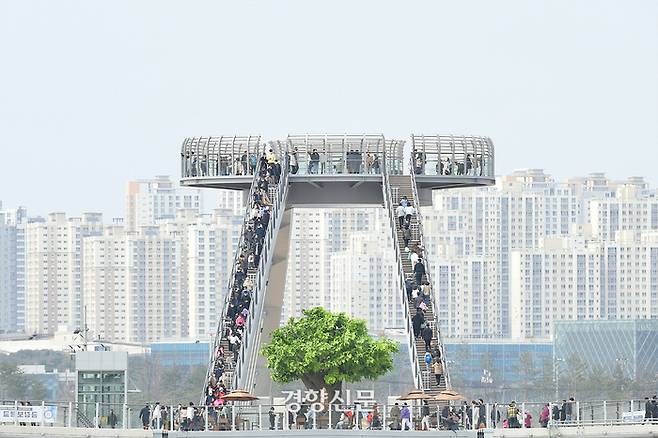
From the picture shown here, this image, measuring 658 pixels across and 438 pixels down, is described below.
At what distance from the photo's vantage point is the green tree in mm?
62250

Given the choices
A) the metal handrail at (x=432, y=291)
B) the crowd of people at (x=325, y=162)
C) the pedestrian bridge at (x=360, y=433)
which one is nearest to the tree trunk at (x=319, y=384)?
the metal handrail at (x=432, y=291)

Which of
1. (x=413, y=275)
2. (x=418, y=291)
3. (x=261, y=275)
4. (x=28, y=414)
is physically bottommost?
(x=28, y=414)

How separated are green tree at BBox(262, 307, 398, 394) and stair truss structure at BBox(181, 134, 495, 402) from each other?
99cm

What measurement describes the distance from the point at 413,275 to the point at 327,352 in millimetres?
3339

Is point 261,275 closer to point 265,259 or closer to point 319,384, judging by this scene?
point 265,259

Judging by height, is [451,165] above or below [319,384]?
above

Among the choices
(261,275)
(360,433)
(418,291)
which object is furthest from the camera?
(261,275)

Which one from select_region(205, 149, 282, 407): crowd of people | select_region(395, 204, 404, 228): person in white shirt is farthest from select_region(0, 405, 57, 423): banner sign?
select_region(395, 204, 404, 228): person in white shirt

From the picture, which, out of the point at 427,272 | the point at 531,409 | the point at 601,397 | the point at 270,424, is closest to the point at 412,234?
the point at 427,272

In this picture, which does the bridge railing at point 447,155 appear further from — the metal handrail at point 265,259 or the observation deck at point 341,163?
the metal handrail at point 265,259

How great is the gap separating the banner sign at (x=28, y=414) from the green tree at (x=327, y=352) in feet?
24.0

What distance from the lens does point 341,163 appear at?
68.2 metres

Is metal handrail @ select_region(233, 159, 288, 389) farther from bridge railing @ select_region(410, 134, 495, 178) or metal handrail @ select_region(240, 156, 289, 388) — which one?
bridge railing @ select_region(410, 134, 495, 178)

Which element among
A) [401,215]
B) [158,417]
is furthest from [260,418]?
[401,215]
